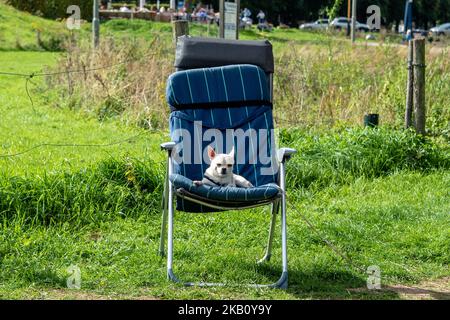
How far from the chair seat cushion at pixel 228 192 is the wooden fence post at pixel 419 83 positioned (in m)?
4.04

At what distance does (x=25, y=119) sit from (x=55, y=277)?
6.46 m

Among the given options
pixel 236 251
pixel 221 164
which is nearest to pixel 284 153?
pixel 221 164

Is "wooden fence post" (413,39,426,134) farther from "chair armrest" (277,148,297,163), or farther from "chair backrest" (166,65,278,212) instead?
"chair armrest" (277,148,297,163)

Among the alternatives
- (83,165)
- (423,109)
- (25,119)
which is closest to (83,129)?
(25,119)

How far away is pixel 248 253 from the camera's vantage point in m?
6.19

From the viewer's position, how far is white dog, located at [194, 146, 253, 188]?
235 inches

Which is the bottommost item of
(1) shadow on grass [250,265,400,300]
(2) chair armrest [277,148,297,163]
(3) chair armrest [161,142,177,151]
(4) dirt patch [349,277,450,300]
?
(4) dirt patch [349,277,450,300]

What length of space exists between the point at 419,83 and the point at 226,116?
11.0 ft

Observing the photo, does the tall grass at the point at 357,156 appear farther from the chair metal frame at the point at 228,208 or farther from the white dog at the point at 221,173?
the chair metal frame at the point at 228,208

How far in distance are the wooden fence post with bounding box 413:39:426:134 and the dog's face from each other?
369cm

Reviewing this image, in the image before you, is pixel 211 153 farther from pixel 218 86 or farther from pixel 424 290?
pixel 424 290

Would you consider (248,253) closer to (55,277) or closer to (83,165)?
(55,277)

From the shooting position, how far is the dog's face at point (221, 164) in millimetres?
5957

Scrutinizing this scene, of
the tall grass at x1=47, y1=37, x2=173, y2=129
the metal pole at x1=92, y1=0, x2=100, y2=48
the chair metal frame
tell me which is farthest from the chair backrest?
the metal pole at x1=92, y1=0, x2=100, y2=48
